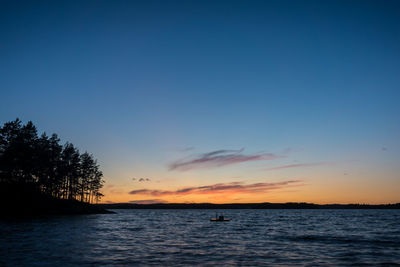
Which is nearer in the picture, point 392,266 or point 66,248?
point 392,266

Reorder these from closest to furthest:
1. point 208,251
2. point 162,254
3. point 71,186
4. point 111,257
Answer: point 111,257
point 162,254
point 208,251
point 71,186

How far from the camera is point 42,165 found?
8056cm

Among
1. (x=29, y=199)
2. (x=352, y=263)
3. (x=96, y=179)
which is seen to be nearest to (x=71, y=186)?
(x=96, y=179)

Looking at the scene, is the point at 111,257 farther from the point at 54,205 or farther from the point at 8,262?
the point at 54,205

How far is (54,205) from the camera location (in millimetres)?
84812

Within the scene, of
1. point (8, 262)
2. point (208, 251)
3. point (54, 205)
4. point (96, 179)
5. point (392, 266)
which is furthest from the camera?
point (96, 179)

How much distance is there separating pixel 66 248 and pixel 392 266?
3047 centimetres

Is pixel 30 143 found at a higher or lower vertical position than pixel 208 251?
higher

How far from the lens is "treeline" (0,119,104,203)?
74000 millimetres

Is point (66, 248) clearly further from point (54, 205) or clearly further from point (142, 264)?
point (54, 205)

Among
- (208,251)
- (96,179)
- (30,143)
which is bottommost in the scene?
(208,251)

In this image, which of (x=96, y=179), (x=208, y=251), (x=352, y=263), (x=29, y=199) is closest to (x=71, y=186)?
(x=96, y=179)

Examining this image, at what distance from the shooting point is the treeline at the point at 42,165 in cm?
7400

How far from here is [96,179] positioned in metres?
111
